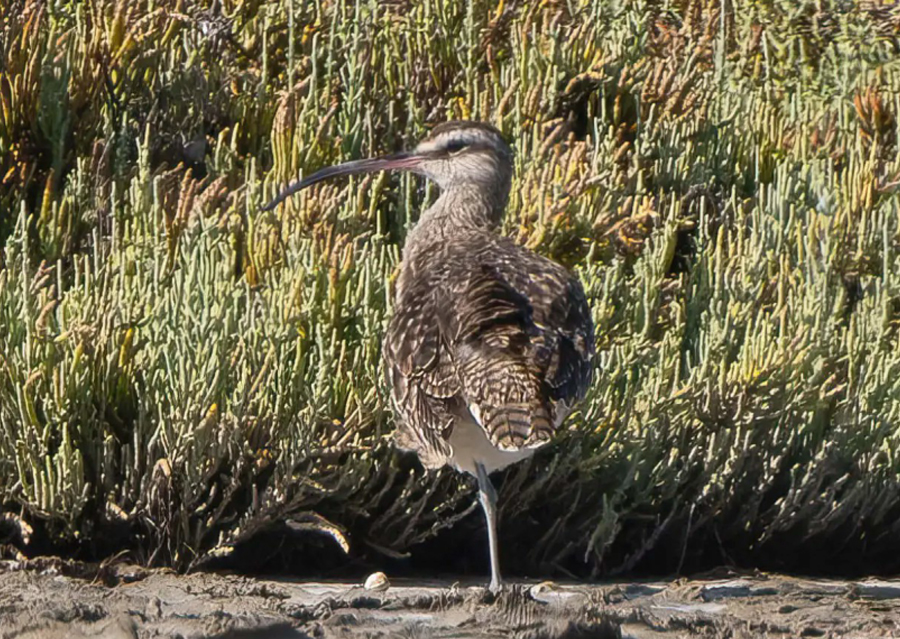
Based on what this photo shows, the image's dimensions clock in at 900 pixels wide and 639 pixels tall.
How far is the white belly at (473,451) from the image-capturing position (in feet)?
16.5

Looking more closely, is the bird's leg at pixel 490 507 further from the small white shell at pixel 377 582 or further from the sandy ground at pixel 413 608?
the small white shell at pixel 377 582

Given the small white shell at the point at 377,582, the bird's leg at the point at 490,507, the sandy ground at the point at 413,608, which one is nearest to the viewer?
the sandy ground at the point at 413,608

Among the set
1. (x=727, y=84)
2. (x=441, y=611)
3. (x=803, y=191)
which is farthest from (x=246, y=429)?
(x=727, y=84)

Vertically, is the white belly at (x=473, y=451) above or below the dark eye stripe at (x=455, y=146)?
below

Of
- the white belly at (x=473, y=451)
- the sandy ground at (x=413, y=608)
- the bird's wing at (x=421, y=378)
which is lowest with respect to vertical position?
the sandy ground at (x=413, y=608)

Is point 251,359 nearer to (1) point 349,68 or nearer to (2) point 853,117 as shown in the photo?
(1) point 349,68

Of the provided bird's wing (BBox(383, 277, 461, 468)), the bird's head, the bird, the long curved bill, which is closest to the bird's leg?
the bird

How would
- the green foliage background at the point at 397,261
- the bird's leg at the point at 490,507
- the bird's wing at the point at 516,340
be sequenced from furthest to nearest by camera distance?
the green foliage background at the point at 397,261
the bird's leg at the point at 490,507
the bird's wing at the point at 516,340

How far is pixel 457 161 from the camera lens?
255 inches

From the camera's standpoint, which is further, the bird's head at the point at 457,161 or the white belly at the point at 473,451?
the bird's head at the point at 457,161

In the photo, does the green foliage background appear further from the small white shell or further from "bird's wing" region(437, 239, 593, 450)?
"bird's wing" region(437, 239, 593, 450)

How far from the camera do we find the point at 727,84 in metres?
8.76

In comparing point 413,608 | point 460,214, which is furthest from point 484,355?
point 460,214

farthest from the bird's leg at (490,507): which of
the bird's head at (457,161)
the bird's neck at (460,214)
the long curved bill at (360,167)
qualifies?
the long curved bill at (360,167)
